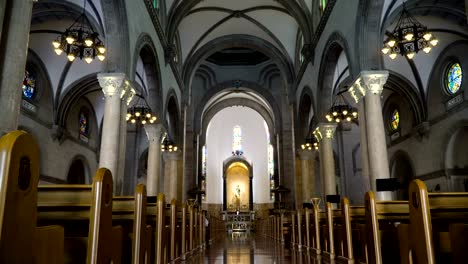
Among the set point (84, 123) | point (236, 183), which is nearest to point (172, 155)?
point (84, 123)

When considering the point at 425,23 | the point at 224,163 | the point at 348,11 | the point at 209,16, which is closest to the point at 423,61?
the point at 425,23

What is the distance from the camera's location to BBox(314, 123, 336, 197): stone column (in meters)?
15.3

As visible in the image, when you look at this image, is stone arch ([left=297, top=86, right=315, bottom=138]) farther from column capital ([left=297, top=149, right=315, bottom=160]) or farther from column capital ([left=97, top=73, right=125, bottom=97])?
column capital ([left=97, top=73, right=125, bottom=97])

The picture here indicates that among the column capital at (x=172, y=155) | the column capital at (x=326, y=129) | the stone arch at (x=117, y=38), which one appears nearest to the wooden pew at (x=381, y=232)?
the stone arch at (x=117, y=38)

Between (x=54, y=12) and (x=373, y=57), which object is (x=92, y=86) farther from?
(x=373, y=57)

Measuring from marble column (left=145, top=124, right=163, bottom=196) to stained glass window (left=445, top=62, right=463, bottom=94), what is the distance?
1285 cm

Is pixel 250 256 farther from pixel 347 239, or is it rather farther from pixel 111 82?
pixel 111 82

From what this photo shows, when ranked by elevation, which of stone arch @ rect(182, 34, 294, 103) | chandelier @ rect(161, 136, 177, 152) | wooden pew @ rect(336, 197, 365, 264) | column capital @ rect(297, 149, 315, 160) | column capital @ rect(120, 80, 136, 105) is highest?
stone arch @ rect(182, 34, 294, 103)

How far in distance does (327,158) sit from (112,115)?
31.1 ft

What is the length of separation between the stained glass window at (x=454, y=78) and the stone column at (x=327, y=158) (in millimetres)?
5490

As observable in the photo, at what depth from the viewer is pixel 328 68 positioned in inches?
578

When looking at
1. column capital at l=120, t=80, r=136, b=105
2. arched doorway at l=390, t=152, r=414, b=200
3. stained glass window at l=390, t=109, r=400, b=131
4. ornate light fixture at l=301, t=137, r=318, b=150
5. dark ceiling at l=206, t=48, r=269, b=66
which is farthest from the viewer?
dark ceiling at l=206, t=48, r=269, b=66

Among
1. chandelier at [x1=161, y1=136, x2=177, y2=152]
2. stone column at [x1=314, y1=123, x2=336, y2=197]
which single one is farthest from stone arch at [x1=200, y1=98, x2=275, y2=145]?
stone column at [x1=314, y1=123, x2=336, y2=197]

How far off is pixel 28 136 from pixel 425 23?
53.1ft
